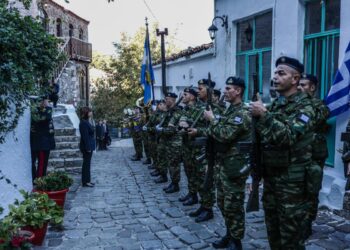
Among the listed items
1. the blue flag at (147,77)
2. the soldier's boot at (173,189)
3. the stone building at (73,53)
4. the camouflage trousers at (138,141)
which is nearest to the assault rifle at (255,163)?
the soldier's boot at (173,189)

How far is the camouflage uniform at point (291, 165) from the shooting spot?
3.37m

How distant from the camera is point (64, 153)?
9984 mm

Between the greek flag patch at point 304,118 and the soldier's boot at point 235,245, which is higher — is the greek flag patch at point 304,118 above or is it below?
above

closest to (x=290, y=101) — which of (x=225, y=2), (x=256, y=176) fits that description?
(x=256, y=176)

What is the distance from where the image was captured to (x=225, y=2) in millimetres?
10359

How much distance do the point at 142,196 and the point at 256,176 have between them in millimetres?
4227

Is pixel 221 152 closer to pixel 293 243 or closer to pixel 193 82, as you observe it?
pixel 293 243

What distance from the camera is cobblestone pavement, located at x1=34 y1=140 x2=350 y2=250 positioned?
16.0 ft

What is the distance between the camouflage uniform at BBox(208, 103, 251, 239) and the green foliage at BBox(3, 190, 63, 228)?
6.78 feet

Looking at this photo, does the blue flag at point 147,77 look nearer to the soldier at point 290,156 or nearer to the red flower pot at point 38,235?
the red flower pot at point 38,235

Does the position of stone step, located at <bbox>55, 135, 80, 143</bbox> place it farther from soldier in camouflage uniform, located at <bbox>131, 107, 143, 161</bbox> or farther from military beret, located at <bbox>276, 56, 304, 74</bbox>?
military beret, located at <bbox>276, 56, 304, 74</bbox>

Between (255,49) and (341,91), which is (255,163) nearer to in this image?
(341,91)

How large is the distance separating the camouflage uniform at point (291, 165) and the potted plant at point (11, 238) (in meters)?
2.47

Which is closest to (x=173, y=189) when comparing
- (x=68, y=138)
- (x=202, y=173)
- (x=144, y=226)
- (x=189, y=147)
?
(x=189, y=147)
